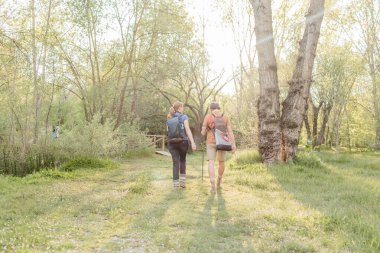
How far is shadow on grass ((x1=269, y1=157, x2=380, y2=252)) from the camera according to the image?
4129 mm

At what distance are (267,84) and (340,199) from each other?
5194 mm

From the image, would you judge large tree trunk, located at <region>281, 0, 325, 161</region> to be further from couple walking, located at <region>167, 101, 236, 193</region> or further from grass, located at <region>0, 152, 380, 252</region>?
couple walking, located at <region>167, 101, 236, 193</region>

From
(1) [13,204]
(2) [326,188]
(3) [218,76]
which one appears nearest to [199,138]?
(3) [218,76]

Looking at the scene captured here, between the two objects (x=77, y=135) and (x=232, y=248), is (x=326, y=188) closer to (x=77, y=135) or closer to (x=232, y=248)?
(x=232, y=248)

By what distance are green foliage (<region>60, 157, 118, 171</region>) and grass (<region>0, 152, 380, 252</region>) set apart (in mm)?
2326

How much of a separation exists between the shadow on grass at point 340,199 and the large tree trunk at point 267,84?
1.10 meters

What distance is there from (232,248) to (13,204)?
4.32 metres

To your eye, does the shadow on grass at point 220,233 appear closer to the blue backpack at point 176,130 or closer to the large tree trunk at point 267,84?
the blue backpack at point 176,130

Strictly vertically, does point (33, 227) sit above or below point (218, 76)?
below

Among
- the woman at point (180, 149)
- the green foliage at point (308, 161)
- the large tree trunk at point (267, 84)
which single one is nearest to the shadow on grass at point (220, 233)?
the woman at point (180, 149)

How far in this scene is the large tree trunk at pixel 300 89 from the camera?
1081 centimetres

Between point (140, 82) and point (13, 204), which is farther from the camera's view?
point (140, 82)

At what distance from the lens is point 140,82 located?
86.8ft

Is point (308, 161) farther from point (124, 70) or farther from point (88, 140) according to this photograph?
point (124, 70)
